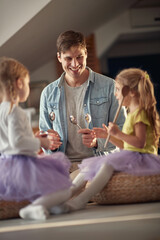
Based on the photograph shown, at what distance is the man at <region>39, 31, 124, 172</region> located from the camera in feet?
8.36

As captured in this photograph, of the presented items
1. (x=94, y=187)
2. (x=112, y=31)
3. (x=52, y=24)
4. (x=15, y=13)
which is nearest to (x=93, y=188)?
(x=94, y=187)

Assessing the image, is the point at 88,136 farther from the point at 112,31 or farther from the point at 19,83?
the point at 112,31

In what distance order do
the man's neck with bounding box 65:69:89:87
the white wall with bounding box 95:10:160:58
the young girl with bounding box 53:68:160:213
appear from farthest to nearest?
the white wall with bounding box 95:10:160:58
the man's neck with bounding box 65:69:89:87
the young girl with bounding box 53:68:160:213

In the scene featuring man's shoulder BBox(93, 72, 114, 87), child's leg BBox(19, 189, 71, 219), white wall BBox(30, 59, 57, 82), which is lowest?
child's leg BBox(19, 189, 71, 219)

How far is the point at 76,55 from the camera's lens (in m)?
2.55

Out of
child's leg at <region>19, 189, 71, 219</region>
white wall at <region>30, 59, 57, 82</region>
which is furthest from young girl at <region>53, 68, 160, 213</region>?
white wall at <region>30, 59, 57, 82</region>

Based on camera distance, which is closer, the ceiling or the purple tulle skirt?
the purple tulle skirt

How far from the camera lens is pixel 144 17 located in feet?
22.8

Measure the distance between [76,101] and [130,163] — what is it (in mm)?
837

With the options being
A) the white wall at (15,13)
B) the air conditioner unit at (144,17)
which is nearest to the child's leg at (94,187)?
the white wall at (15,13)

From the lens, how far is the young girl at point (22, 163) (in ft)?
5.64

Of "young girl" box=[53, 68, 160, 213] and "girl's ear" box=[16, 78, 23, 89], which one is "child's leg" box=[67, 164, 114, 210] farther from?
"girl's ear" box=[16, 78, 23, 89]

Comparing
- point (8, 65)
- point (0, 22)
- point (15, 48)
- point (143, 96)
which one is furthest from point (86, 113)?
point (15, 48)

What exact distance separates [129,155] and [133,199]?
0.18 metres
